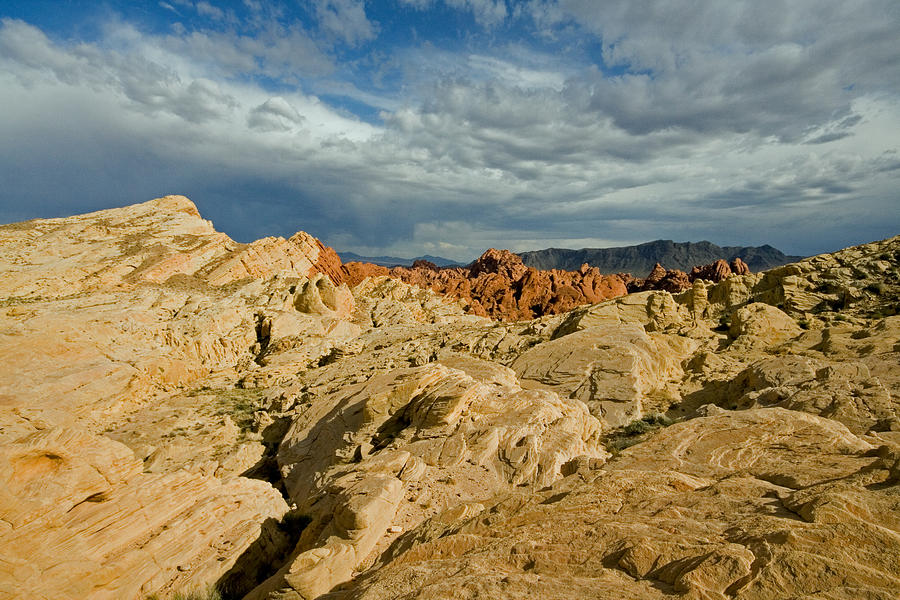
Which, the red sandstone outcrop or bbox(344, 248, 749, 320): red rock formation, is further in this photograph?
the red sandstone outcrop

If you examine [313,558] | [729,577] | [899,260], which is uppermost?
[899,260]

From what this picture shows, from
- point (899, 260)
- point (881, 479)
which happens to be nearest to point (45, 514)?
point (881, 479)

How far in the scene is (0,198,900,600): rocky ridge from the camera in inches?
247

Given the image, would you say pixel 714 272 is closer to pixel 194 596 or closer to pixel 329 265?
pixel 329 265

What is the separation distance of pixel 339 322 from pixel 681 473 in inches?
1445

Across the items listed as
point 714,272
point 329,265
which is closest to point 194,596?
point 329,265

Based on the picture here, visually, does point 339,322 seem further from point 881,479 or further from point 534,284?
point 534,284

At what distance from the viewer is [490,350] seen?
30453 millimetres

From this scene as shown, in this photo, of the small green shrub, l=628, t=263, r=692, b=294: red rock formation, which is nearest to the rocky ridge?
the small green shrub

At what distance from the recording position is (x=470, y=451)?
43.4ft

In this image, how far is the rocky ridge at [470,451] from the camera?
247 inches

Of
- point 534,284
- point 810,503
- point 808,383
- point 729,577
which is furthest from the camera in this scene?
point 534,284

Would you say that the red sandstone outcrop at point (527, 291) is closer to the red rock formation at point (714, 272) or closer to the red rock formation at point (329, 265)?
the red rock formation at point (329, 265)

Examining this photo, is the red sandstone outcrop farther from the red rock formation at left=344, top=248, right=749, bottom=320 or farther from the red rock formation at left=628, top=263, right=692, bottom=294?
the red rock formation at left=628, top=263, right=692, bottom=294
